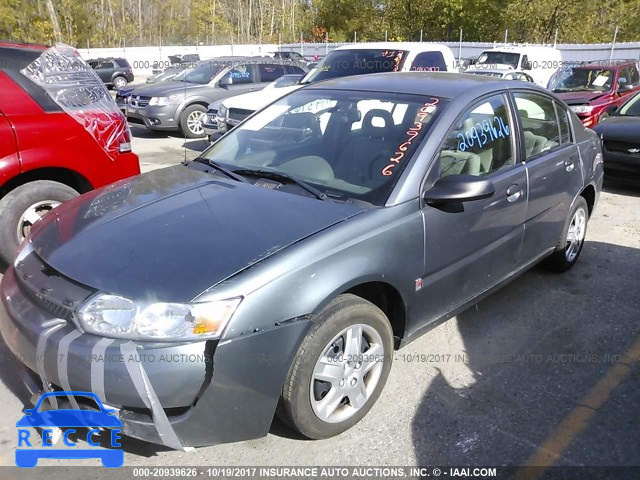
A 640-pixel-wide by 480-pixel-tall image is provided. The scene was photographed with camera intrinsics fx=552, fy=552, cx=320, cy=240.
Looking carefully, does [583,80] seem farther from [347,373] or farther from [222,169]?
[347,373]

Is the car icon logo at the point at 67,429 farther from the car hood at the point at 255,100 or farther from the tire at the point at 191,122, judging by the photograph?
the tire at the point at 191,122

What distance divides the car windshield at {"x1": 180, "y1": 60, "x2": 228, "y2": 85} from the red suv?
24.2ft

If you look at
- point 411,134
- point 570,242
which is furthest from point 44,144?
point 570,242

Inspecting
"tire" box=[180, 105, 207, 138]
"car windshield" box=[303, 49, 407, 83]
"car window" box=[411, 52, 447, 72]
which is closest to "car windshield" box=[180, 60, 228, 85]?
"tire" box=[180, 105, 207, 138]

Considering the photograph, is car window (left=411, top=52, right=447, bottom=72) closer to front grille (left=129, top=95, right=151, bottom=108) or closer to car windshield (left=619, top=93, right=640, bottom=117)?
car windshield (left=619, top=93, right=640, bottom=117)

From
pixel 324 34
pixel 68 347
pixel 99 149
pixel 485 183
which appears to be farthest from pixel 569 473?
pixel 324 34

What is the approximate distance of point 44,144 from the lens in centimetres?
433

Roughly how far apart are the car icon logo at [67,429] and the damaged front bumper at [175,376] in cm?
6

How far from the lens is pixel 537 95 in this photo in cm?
416

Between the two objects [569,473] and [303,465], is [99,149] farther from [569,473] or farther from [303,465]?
[569,473]

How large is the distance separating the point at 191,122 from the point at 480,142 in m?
9.30

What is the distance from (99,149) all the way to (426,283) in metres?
3.13

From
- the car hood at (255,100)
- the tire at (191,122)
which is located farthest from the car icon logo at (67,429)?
the tire at (191,122)

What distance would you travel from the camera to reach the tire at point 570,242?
4516 millimetres
